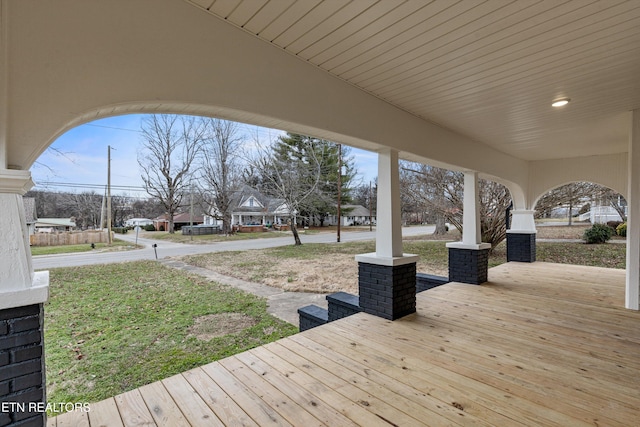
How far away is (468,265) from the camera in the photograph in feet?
16.7

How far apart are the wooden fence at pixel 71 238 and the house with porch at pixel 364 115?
5.53 metres

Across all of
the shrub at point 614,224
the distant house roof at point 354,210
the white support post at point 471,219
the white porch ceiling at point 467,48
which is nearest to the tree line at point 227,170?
the shrub at point 614,224

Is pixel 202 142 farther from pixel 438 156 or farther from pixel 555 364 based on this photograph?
pixel 555 364

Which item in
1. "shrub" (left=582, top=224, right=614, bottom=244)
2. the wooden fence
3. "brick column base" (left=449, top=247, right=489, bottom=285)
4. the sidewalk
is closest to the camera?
"brick column base" (left=449, top=247, right=489, bottom=285)

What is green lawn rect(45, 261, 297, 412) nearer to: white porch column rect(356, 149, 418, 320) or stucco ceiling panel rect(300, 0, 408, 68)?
white porch column rect(356, 149, 418, 320)

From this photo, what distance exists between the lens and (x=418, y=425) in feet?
5.53

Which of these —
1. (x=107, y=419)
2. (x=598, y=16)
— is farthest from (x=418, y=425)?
(x=598, y=16)

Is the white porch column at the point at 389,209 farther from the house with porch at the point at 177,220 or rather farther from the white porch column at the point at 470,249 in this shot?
the house with porch at the point at 177,220

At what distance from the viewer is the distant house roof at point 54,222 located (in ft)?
17.0

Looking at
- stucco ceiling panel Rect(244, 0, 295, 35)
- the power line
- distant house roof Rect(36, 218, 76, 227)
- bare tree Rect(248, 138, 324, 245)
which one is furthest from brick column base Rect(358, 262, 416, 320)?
bare tree Rect(248, 138, 324, 245)

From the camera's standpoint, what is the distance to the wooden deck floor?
5.79 ft

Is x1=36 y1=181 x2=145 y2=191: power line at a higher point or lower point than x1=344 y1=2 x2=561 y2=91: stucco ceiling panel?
lower

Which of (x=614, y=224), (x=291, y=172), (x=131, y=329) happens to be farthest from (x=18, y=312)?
(x=614, y=224)

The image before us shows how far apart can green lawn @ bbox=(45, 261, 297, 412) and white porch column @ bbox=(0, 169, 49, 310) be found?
2543 mm
